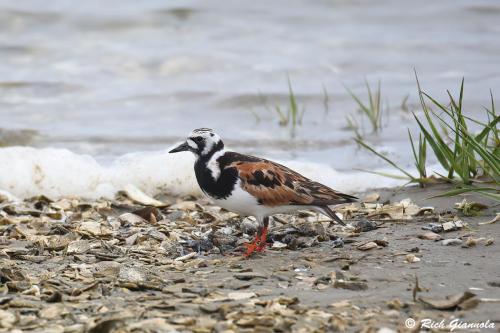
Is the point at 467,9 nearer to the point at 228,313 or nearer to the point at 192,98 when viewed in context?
the point at 192,98

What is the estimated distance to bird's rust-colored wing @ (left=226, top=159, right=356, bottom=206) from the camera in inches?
196

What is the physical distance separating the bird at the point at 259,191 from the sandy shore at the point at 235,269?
199 mm

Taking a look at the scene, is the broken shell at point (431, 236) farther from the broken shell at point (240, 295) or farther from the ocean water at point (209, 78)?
the ocean water at point (209, 78)

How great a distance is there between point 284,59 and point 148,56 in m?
1.88

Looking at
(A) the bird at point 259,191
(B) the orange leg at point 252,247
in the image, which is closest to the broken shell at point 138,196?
(A) the bird at point 259,191

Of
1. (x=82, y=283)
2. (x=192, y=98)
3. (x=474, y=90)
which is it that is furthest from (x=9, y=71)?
(x=82, y=283)

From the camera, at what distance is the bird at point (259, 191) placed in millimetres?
4965

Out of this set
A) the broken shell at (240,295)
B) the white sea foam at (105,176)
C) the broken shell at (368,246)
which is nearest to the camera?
the broken shell at (240,295)

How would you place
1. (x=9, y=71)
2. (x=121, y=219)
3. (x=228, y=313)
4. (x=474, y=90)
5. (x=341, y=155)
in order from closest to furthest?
(x=228, y=313) → (x=121, y=219) → (x=341, y=155) → (x=474, y=90) → (x=9, y=71)

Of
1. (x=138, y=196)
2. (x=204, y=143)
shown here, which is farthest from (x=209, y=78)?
(x=204, y=143)

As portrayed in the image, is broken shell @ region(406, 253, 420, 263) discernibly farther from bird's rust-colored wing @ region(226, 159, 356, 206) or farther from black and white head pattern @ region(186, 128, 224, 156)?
black and white head pattern @ region(186, 128, 224, 156)

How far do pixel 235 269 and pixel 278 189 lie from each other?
687mm

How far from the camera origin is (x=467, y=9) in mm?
13773

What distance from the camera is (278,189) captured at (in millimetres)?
5008
